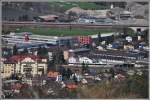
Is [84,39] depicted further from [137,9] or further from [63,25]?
[137,9]

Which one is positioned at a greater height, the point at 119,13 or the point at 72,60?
the point at 119,13

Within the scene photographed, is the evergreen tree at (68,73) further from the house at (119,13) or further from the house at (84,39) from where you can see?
the house at (119,13)

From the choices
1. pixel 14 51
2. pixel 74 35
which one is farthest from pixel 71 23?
pixel 14 51

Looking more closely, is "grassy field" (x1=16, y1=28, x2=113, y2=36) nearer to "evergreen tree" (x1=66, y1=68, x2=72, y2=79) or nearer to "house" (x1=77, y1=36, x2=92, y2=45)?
"house" (x1=77, y1=36, x2=92, y2=45)

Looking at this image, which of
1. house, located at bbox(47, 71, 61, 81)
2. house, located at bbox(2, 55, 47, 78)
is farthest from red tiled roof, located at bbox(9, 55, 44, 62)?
house, located at bbox(47, 71, 61, 81)

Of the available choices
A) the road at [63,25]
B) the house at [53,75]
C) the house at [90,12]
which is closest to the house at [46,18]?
the road at [63,25]

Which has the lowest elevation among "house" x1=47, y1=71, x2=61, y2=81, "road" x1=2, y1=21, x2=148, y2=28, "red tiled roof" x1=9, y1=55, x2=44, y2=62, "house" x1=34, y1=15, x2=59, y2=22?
"house" x1=47, y1=71, x2=61, y2=81

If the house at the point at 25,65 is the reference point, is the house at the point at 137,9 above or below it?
above

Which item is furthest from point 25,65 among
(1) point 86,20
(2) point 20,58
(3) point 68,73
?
(1) point 86,20
